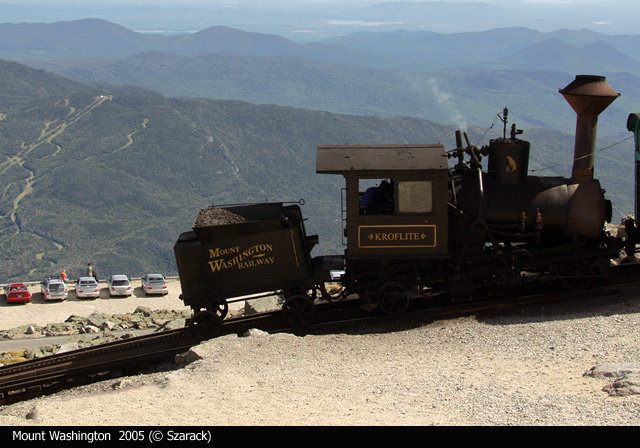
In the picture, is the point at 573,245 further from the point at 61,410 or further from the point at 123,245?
the point at 123,245

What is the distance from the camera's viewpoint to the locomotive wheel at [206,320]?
17219 mm

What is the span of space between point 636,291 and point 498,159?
15.3ft

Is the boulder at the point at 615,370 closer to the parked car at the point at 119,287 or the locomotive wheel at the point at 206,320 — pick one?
the locomotive wheel at the point at 206,320

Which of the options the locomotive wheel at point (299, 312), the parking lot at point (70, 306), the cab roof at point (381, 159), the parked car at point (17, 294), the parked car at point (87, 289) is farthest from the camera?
the parked car at point (87, 289)

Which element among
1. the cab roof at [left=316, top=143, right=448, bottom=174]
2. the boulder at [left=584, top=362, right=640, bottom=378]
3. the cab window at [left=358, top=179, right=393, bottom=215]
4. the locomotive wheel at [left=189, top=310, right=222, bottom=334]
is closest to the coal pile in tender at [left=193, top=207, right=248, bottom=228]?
the locomotive wheel at [left=189, top=310, right=222, bottom=334]

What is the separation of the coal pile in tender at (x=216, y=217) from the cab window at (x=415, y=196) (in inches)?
160

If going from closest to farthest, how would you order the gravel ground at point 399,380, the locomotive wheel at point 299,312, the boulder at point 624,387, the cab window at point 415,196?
the boulder at point 624,387 → the gravel ground at point 399,380 → the cab window at point 415,196 → the locomotive wheel at point 299,312

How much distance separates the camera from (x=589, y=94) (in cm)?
1689

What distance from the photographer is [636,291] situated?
56.7 feet

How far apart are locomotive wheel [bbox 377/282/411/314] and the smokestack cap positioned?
600 cm

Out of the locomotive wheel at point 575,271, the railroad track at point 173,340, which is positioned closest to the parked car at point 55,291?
the railroad track at point 173,340

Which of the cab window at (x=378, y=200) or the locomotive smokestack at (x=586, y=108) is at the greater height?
the locomotive smokestack at (x=586, y=108)
